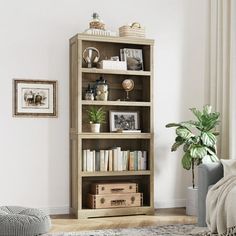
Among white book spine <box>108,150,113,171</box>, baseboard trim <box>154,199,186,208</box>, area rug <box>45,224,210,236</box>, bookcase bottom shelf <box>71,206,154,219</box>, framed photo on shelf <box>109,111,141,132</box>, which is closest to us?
area rug <box>45,224,210,236</box>

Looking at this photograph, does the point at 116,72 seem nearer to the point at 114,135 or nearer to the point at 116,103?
the point at 116,103

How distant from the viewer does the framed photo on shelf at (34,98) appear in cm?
546

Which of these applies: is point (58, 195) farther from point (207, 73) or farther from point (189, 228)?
point (207, 73)

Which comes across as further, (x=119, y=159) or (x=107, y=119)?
(x=107, y=119)

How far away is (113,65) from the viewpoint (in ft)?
18.3

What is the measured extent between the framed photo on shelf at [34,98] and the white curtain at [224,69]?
195 cm

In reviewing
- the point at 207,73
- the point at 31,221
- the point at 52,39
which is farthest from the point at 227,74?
the point at 31,221

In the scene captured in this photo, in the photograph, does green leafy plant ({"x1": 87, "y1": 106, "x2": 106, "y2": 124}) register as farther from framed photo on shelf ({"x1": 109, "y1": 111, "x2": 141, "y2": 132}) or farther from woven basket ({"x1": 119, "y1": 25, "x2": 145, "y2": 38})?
woven basket ({"x1": 119, "y1": 25, "x2": 145, "y2": 38})

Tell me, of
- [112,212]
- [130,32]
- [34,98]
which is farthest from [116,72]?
[112,212]

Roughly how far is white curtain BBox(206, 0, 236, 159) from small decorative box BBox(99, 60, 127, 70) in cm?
120

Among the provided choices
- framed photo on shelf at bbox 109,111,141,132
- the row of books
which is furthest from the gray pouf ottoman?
framed photo on shelf at bbox 109,111,141,132

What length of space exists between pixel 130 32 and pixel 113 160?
1448 mm

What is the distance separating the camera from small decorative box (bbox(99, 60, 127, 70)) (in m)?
5.54

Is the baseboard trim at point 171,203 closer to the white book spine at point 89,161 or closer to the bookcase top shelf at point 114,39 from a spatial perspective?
the white book spine at point 89,161
